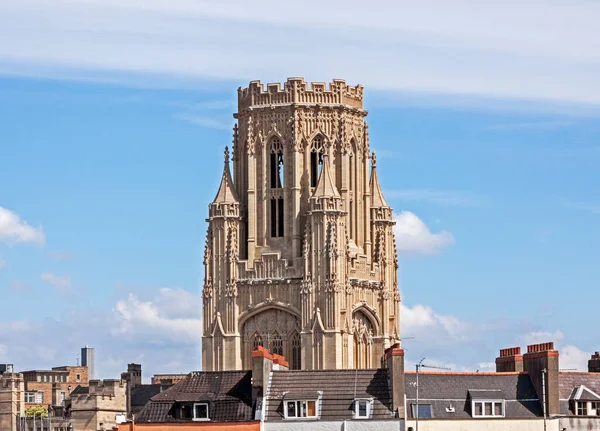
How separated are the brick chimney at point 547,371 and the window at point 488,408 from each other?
6.91 ft

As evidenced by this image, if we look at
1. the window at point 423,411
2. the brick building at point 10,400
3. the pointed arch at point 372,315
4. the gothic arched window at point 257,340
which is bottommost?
the window at point 423,411

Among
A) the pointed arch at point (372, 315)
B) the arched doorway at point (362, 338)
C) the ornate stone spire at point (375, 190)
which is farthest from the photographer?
the ornate stone spire at point (375, 190)

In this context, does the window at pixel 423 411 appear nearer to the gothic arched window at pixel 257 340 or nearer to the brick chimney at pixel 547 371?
the brick chimney at pixel 547 371

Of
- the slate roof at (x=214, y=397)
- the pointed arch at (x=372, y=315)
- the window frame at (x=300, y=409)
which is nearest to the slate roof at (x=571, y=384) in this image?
the window frame at (x=300, y=409)

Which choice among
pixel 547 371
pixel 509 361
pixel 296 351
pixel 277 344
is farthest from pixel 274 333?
pixel 547 371

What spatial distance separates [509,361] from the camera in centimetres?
12219

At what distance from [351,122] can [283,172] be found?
21.6 feet

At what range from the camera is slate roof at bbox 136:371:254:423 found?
382 feet

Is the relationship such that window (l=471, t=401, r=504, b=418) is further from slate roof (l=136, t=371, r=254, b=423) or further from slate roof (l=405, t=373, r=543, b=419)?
slate roof (l=136, t=371, r=254, b=423)

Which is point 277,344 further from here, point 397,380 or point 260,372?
point 397,380

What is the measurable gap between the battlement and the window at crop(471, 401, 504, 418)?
6149 centimetres

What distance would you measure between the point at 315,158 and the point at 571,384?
196ft

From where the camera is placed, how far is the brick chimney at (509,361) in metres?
121

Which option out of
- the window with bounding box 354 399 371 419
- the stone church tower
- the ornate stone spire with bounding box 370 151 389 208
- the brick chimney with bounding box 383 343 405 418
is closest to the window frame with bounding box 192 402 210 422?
the window with bounding box 354 399 371 419
